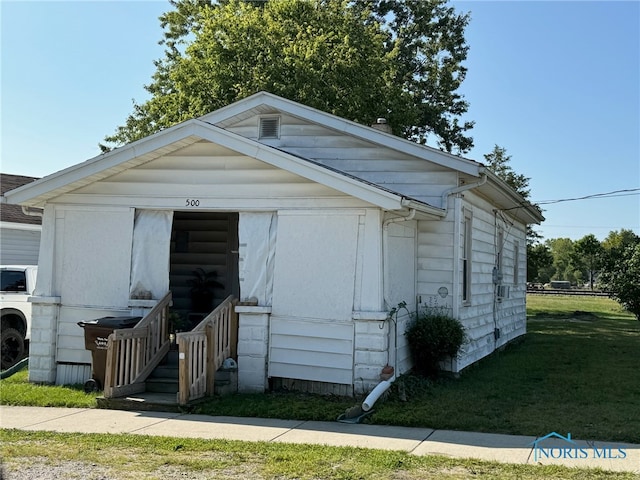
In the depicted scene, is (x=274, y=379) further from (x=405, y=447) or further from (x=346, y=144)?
(x=346, y=144)

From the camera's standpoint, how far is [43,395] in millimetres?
9312

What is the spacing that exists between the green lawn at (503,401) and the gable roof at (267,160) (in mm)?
2616

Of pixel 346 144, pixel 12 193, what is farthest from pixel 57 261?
pixel 346 144

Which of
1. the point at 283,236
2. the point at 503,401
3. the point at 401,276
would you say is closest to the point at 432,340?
the point at 401,276

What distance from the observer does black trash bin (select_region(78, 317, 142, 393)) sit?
9.34 metres

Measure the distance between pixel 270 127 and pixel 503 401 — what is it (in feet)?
21.1

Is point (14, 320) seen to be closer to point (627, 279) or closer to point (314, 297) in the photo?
point (314, 297)

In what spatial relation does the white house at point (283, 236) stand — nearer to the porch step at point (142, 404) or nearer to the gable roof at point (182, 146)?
the gable roof at point (182, 146)

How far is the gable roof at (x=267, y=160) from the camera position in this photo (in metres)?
8.76

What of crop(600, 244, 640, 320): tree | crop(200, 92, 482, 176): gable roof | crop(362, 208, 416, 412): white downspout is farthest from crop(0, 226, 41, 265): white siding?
crop(600, 244, 640, 320): tree

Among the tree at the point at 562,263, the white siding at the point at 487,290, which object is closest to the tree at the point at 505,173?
the white siding at the point at 487,290

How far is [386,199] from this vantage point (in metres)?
8.46

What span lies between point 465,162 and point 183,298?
6.33 m

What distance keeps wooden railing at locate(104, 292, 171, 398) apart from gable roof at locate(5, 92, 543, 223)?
86.9 inches
